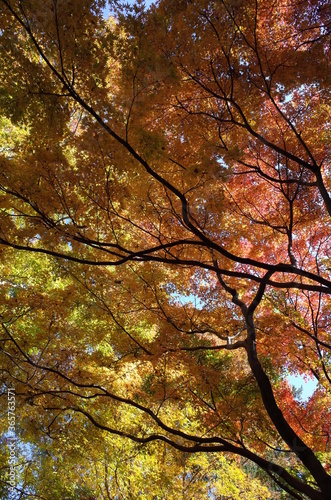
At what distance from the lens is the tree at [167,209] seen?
3.08 m

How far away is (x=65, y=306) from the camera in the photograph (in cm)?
482

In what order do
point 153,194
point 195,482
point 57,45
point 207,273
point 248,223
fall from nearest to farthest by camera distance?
point 57,45 < point 153,194 < point 248,223 < point 207,273 < point 195,482

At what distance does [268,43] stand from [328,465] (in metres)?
7.61

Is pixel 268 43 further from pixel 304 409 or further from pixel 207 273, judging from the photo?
pixel 304 409

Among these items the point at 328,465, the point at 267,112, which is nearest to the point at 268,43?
the point at 267,112

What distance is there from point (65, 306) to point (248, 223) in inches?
132

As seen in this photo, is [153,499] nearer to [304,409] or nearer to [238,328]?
[304,409]

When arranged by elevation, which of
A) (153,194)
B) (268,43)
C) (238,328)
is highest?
(268,43)

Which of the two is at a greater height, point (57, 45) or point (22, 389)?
point (57, 45)

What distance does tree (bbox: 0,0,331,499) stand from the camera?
3082 mm

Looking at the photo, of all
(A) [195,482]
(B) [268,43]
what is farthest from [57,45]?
(A) [195,482]

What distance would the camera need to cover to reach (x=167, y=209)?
4105mm

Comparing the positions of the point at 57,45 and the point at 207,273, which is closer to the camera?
the point at 57,45

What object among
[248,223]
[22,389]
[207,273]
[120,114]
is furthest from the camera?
[207,273]
